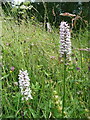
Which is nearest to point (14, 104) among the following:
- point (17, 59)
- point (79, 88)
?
point (79, 88)

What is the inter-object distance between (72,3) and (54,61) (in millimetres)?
6927

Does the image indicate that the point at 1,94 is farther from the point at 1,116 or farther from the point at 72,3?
the point at 72,3

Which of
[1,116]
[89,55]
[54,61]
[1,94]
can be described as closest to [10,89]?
[1,94]

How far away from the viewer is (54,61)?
1396 millimetres

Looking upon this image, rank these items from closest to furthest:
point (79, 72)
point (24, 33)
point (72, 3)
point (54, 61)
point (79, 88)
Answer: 1. point (79, 88)
2. point (79, 72)
3. point (54, 61)
4. point (24, 33)
5. point (72, 3)

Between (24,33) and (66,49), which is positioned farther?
(24,33)

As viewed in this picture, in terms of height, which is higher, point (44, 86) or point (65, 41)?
point (65, 41)

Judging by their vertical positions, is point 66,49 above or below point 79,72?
above

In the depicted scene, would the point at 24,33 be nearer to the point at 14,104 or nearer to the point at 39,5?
the point at 14,104

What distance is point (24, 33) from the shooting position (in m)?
2.04

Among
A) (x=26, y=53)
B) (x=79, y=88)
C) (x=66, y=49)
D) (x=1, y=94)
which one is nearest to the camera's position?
(x=66, y=49)

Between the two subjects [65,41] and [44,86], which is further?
[44,86]

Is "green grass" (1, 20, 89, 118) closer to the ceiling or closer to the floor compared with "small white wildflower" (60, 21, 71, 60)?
closer to the floor

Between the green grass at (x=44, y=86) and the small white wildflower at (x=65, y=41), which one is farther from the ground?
the small white wildflower at (x=65, y=41)
